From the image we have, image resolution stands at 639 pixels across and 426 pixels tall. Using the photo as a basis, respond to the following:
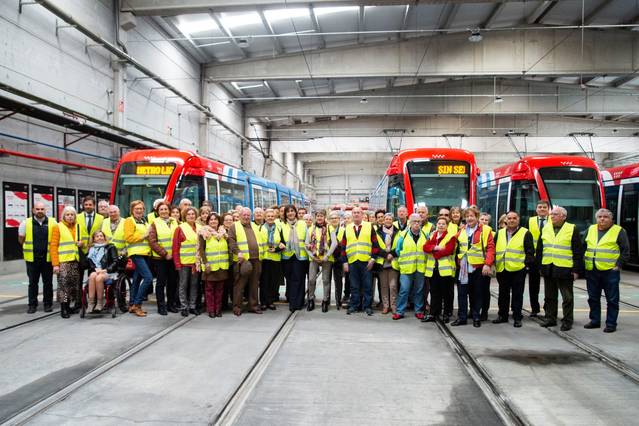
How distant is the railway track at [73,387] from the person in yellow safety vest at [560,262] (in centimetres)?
556

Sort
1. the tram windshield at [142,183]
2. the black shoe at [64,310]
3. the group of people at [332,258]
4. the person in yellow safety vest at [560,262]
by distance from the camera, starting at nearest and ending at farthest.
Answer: the person in yellow safety vest at [560,262] → the group of people at [332,258] → the black shoe at [64,310] → the tram windshield at [142,183]

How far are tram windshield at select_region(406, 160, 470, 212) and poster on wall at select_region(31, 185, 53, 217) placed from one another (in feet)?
31.6

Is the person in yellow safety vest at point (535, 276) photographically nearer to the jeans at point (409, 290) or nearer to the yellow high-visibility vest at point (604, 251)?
the yellow high-visibility vest at point (604, 251)

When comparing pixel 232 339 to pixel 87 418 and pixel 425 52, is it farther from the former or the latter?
pixel 425 52

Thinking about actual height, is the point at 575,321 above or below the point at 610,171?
below

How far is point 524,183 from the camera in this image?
1250 cm

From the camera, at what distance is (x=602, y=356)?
537cm

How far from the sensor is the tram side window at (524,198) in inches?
481

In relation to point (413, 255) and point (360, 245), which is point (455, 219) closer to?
point (413, 255)

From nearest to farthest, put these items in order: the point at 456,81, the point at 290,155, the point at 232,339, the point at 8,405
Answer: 1. the point at 8,405
2. the point at 232,339
3. the point at 456,81
4. the point at 290,155

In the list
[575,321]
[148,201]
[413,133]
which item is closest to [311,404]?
[575,321]

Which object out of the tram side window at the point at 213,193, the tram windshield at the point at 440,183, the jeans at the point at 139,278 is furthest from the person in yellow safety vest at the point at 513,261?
the tram side window at the point at 213,193

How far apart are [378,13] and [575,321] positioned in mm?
12859

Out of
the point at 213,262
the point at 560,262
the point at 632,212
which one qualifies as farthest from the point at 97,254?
the point at 632,212
